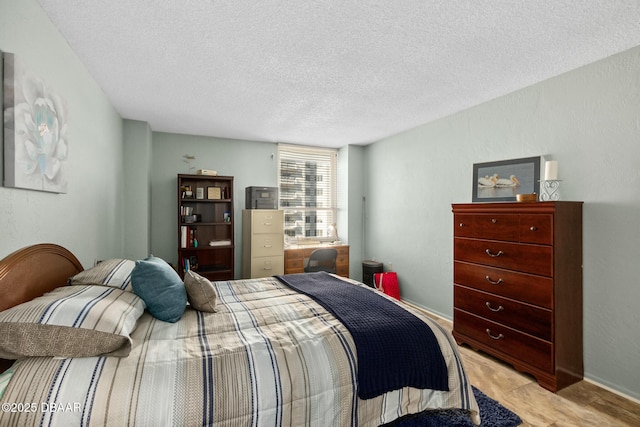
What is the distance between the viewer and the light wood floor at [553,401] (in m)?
1.91

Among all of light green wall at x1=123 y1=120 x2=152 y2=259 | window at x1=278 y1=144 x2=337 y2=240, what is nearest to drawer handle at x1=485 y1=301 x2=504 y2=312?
window at x1=278 y1=144 x2=337 y2=240

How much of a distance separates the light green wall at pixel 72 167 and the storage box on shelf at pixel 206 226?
2.58 ft

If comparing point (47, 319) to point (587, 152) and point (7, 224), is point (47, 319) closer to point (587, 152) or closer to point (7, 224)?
point (7, 224)

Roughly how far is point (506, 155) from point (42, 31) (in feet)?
12.3

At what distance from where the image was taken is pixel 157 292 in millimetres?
1787

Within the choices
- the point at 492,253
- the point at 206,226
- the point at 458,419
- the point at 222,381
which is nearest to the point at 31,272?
the point at 222,381

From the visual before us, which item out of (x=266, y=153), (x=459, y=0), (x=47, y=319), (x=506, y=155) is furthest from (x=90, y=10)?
(x=506, y=155)

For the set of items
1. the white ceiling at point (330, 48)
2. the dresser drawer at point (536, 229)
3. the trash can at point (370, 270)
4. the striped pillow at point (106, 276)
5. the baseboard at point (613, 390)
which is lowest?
the baseboard at point (613, 390)

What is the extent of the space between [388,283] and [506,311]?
1.87m

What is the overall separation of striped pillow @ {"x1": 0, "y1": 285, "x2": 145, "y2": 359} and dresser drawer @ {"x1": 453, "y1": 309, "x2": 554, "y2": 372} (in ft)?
9.03

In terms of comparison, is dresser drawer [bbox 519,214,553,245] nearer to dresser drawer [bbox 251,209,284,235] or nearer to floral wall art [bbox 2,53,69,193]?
dresser drawer [bbox 251,209,284,235]

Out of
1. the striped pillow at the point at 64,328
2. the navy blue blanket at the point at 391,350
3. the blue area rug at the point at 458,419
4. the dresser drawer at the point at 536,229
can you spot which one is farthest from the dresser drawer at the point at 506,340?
the striped pillow at the point at 64,328

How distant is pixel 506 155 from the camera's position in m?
3.00

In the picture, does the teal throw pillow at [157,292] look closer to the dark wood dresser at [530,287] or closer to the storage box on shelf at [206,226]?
the storage box on shelf at [206,226]
